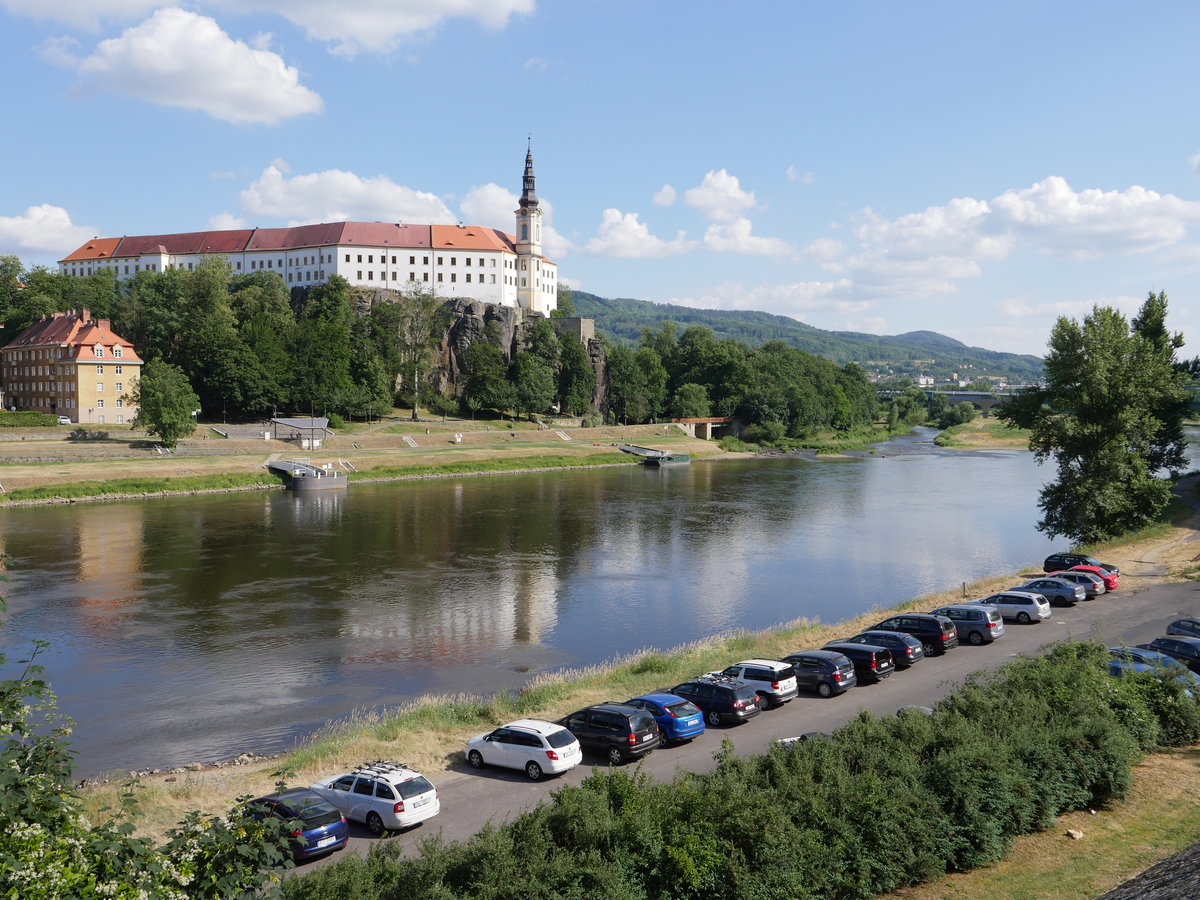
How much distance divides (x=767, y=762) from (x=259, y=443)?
79.8 metres

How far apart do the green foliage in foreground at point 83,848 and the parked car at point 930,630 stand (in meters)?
21.9

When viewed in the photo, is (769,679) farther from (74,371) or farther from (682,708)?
(74,371)

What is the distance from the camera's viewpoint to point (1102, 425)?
46.3m

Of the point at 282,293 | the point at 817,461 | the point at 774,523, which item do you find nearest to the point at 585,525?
the point at 774,523

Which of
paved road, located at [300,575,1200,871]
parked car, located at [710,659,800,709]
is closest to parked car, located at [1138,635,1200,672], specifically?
paved road, located at [300,575,1200,871]

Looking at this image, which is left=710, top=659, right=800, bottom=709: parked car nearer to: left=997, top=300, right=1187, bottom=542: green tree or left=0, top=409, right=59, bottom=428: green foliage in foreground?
left=997, top=300, right=1187, bottom=542: green tree

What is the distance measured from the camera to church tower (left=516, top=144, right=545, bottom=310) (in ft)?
431

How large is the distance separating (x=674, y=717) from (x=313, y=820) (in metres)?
8.30

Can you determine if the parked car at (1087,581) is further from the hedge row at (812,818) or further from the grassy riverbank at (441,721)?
the hedge row at (812,818)

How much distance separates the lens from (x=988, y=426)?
161500 millimetres

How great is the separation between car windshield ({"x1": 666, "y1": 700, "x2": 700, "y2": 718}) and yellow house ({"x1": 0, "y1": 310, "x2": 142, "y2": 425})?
87601 millimetres

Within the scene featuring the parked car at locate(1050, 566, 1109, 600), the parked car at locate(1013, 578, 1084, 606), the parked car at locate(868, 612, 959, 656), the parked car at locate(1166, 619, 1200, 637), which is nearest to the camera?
the parked car at locate(1166, 619, 1200, 637)

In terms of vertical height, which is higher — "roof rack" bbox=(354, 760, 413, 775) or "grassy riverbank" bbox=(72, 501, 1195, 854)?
"roof rack" bbox=(354, 760, 413, 775)

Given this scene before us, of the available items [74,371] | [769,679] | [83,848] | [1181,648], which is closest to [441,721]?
[769,679]
